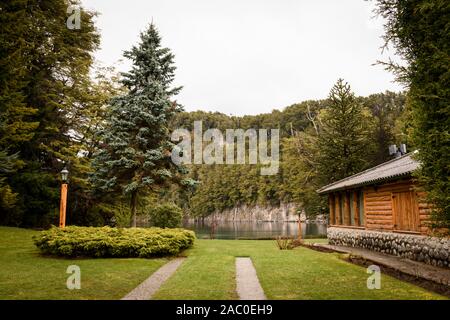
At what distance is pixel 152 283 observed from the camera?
9055 millimetres

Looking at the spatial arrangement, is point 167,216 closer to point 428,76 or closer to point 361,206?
point 361,206

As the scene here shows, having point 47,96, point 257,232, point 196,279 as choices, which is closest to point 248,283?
point 196,279

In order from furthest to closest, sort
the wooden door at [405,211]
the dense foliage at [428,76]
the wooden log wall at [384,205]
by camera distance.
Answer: the wooden door at [405,211] → the wooden log wall at [384,205] → the dense foliage at [428,76]

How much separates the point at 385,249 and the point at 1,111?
19.5 m

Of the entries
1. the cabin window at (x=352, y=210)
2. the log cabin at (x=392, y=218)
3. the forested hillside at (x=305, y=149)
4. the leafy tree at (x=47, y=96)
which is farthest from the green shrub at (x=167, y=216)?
the cabin window at (x=352, y=210)

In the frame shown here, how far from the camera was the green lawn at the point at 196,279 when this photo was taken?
7.68 meters

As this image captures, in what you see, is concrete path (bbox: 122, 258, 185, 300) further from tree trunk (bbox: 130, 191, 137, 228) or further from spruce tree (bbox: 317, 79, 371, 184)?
spruce tree (bbox: 317, 79, 371, 184)

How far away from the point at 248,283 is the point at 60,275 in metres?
5.39

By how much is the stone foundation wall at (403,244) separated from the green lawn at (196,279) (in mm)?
2525

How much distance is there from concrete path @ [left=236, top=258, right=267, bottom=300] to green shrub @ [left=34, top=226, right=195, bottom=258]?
359 cm

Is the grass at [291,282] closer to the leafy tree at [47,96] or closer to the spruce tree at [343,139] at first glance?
the leafy tree at [47,96]
